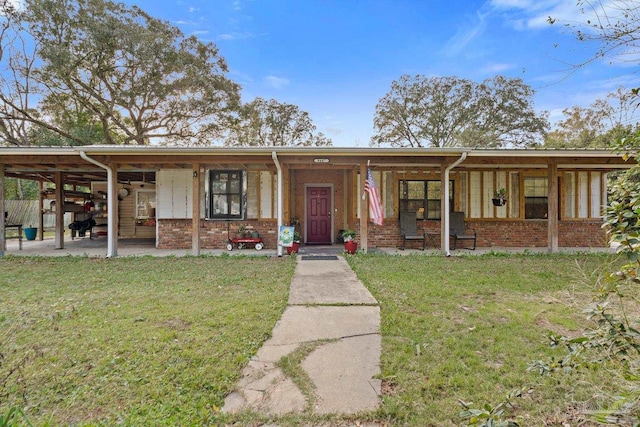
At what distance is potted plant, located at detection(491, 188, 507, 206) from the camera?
936cm

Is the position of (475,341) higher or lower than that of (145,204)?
lower

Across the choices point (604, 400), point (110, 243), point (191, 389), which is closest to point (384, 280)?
point (604, 400)

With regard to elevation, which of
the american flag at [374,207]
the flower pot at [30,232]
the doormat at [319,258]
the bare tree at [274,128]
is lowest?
the doormat at [319,258]

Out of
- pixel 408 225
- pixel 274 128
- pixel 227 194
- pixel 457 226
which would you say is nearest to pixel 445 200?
pixel 408 225

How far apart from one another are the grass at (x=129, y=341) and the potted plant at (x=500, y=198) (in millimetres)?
7399

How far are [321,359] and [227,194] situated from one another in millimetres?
7253

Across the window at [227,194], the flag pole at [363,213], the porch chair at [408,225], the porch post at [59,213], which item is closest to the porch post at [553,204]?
the porch chair at [408,225]

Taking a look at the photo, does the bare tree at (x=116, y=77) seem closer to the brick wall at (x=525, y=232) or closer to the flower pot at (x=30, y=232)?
the flower pot at (x=30, y=232)

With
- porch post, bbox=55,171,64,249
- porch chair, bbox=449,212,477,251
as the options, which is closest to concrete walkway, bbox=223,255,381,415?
porch chair, bbox=449,212,477,251

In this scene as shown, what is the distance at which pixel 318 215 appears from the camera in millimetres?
10266

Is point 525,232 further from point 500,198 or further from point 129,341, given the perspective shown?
point 129,341

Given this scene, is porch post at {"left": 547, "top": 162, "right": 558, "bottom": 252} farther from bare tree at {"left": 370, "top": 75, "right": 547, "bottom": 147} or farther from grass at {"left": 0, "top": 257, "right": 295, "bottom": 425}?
bare tree at {"left": 370, "top": 75, "right": 547, "bottom": 147}

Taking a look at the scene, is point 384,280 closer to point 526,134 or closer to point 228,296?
point 228,296

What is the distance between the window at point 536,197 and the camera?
9.58 metres
